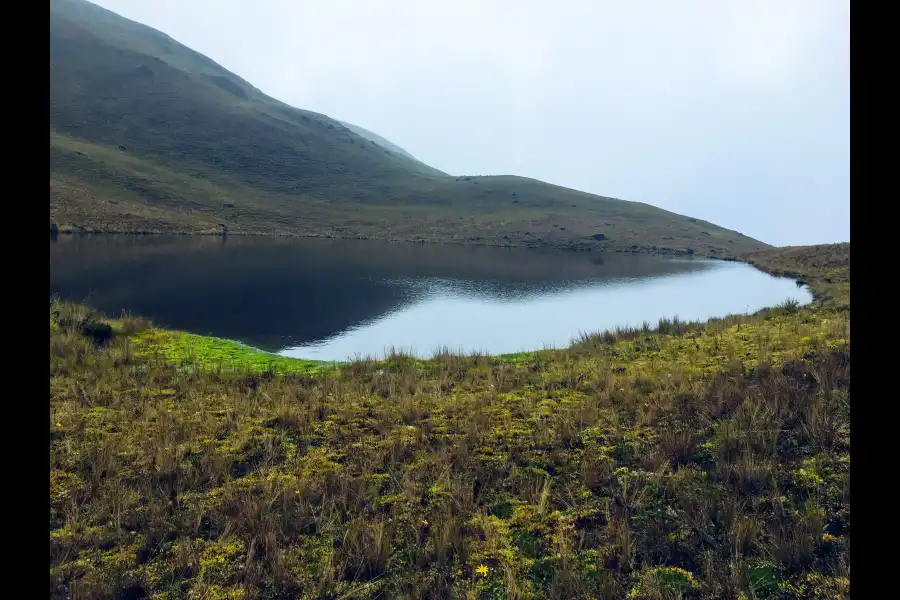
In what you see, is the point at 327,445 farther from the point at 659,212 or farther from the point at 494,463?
the point at 659,212

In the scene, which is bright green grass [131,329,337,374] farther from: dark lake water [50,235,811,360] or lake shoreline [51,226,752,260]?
lake shoreline [51,226,752,260]

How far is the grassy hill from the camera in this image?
282 ft

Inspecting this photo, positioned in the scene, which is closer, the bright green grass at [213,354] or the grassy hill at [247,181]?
the bright green grass at [213,354]

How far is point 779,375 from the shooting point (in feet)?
32.6

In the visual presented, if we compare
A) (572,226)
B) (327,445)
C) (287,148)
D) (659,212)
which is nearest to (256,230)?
(572,226)

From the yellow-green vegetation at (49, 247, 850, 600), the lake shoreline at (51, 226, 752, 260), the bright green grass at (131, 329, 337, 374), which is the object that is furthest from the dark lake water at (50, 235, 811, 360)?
the lake shoreline at (51, 226, 752, 260)

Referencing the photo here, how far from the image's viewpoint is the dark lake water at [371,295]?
21016 millimetres

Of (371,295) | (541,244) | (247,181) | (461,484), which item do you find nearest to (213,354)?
(461,484)

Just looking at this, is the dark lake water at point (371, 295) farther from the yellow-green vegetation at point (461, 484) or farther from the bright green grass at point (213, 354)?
the yellow-green vegetation at point (461, 484)

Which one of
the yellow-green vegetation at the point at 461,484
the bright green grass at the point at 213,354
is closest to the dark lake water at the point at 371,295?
the bright green grass at the point at 213,354

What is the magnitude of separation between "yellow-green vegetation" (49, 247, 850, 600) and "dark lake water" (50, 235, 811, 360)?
7.57 m

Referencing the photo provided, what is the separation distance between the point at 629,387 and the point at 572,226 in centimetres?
9571

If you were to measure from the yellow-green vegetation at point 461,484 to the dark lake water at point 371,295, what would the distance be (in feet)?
24.8

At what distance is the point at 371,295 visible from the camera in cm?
3020
